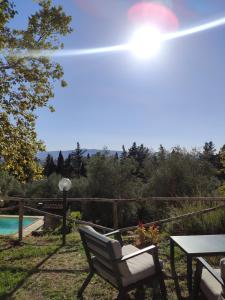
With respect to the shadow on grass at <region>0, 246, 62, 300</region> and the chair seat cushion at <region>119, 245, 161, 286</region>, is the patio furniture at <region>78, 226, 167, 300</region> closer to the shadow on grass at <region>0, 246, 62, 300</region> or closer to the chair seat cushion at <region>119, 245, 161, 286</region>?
the chair seat cushion at <region>119, 245, 161, 286</region>

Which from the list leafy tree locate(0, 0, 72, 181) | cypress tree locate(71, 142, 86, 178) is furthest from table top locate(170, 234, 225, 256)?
cypress tree locate(71, 142, 86, 178)

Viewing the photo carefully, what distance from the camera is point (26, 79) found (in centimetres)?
622

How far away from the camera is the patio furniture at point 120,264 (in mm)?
3330

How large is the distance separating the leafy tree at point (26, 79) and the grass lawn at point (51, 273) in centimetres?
156

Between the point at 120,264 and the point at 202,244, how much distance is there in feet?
3.85

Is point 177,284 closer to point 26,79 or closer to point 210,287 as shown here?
point 210,287

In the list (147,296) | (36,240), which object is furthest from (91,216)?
(147,296)

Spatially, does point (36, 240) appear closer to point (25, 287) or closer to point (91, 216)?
point (25, 287)

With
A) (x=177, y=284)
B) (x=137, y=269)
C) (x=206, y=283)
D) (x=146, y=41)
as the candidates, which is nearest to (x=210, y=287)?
(x=206, y=283)

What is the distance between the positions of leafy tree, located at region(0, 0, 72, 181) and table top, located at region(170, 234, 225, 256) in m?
3.51

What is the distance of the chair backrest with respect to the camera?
3.30 m

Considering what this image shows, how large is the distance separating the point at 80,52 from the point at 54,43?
5.95 ft

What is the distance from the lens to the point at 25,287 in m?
4.35

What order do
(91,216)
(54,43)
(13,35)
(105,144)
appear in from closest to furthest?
(13,35) < (54,43) < (91,216) < (105,144)
